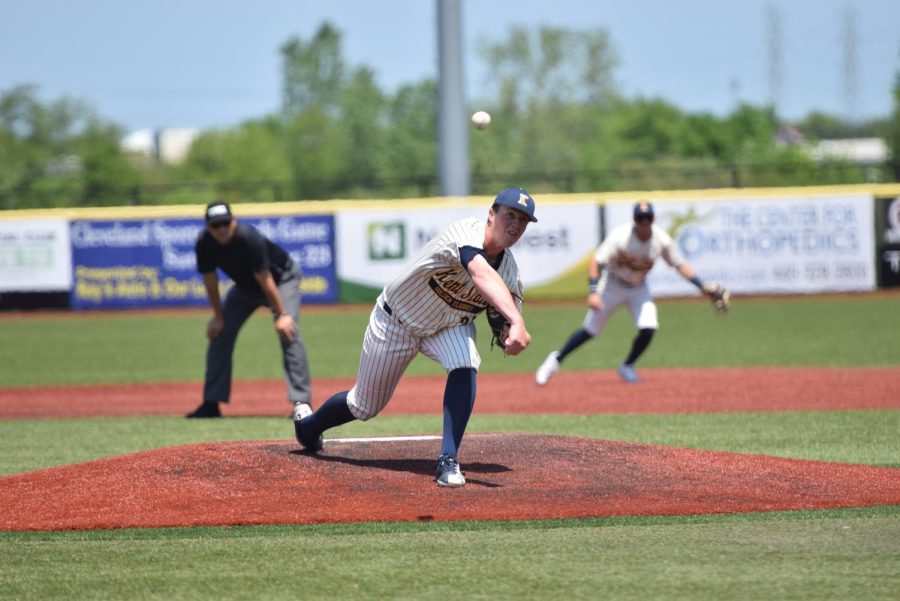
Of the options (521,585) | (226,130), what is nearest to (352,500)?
(521,585)

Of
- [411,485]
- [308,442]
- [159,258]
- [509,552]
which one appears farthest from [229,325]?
[159,258]

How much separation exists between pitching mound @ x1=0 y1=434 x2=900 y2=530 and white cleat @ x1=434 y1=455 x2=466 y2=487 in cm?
6

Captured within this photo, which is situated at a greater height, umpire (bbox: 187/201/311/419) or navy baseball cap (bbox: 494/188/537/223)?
navy baseball cap (bbox: 494/188/537/223)

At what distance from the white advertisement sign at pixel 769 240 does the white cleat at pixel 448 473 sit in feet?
56.3

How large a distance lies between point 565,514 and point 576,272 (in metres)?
17.9

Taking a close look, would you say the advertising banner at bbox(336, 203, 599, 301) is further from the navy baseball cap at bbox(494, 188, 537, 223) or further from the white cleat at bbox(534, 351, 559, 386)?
the navy baseball cap at bbox(494, 188, 537, 223)

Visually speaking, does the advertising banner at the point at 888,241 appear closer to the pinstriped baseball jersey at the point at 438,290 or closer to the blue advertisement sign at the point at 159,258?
the blue advertisement sign at the point at 159,258

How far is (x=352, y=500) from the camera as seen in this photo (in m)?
6.31

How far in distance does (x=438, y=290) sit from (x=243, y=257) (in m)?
3.63

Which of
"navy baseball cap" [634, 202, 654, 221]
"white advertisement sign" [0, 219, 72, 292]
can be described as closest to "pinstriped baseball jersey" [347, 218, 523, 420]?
"navy baseball cap" [634, 202, 654, 221]

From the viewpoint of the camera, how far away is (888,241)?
23.7 m

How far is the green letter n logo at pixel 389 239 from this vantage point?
77.5ft

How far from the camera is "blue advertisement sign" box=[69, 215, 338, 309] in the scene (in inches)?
936

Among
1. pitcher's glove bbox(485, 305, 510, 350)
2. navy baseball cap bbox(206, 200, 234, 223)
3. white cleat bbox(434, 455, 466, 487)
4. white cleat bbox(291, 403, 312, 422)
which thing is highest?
navy baseball cap bbox(206, 200, 234, 223)
